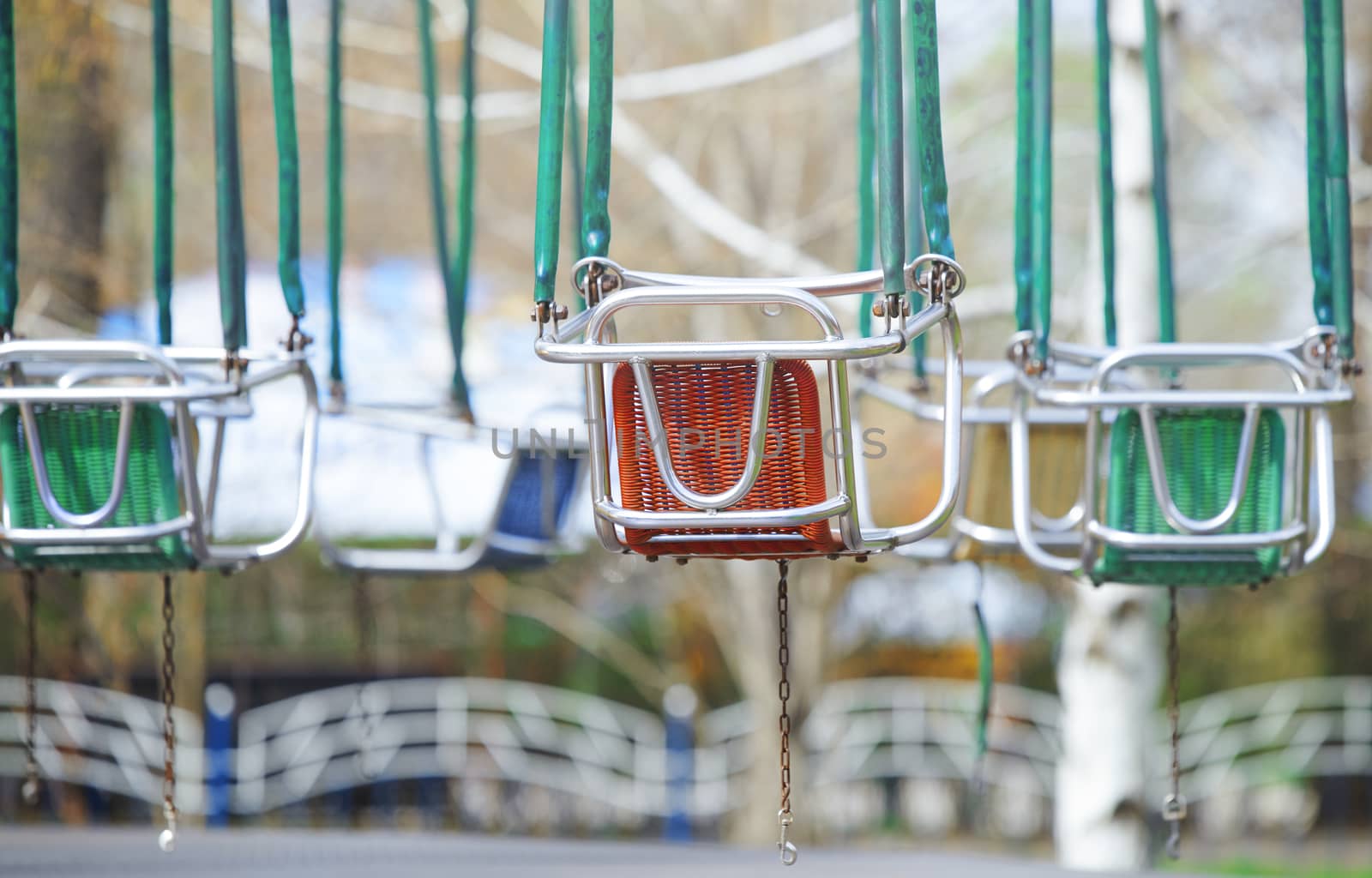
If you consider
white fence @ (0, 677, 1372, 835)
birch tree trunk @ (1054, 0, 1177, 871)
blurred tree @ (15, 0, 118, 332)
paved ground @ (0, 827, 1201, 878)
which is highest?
blurred tree @ (15, 0, 118, 332)

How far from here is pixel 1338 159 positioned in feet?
9.85

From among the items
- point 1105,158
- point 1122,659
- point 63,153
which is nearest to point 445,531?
point 1105,158

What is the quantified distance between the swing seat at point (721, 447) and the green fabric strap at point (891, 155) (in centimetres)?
20

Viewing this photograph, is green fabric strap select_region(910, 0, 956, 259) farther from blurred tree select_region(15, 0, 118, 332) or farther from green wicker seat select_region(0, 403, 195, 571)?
blurred tree select_region(15, 0, 118, 332)

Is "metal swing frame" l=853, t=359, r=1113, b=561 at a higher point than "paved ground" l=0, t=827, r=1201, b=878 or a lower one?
higher

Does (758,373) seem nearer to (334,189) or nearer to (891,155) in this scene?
(891,155)

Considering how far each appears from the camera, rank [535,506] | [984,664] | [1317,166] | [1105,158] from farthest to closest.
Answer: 1. [535,506]
2. [984,664]
3. [1105,158]
4. [1317,166]

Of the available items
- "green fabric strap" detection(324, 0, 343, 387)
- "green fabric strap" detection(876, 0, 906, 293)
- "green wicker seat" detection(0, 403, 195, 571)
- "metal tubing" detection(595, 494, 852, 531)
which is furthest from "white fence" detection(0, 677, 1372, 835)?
"green fabric strap" detection(876, 0, 906, 293)

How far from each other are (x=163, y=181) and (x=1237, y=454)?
253cm

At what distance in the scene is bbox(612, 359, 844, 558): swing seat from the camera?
2.12 metres

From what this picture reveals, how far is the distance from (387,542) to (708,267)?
9.50 ft

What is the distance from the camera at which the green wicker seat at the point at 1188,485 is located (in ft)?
9.00

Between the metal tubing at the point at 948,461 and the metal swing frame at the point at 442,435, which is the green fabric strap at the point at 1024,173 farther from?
the metal swing frame at the point at 442,435

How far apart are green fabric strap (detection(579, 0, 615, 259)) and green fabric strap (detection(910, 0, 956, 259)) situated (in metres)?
0.48
